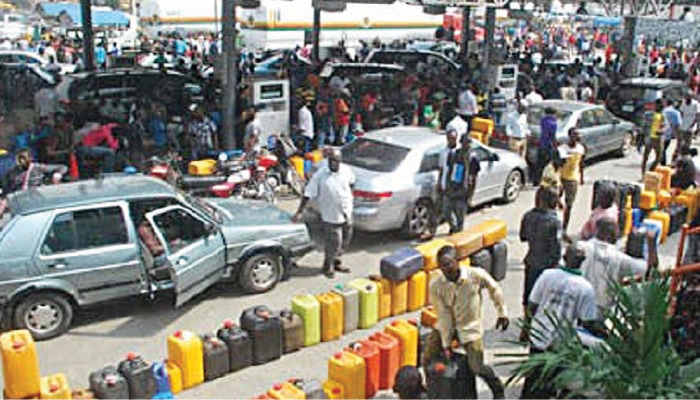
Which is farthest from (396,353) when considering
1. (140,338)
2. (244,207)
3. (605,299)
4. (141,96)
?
(141,96)

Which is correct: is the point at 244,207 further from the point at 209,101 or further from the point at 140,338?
the point at 209,101

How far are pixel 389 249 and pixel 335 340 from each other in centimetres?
309

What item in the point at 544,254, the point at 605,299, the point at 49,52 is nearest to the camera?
the point at 605,299

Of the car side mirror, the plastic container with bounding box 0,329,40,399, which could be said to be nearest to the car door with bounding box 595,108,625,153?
the car side mirror

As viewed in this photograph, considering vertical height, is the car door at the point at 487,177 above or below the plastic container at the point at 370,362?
above

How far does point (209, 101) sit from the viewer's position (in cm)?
1844

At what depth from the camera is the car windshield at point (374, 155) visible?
1100cm

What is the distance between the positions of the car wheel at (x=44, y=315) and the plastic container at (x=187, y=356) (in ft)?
5.32

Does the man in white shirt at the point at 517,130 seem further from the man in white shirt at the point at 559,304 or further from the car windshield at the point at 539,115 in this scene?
the man in white shirt at the point at 559,304

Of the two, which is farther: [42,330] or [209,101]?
[209,101]

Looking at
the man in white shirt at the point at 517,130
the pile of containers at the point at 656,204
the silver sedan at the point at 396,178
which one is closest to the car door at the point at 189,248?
the silver sedan at the point at 396,178

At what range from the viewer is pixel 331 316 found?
7.89 metres

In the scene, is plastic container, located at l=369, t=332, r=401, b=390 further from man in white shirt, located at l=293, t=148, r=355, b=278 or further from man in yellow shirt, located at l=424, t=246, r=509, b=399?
man in white shirt, located at l=293, t=148, r=355, b=278

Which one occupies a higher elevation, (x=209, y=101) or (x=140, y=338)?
(x=209, y=101)
